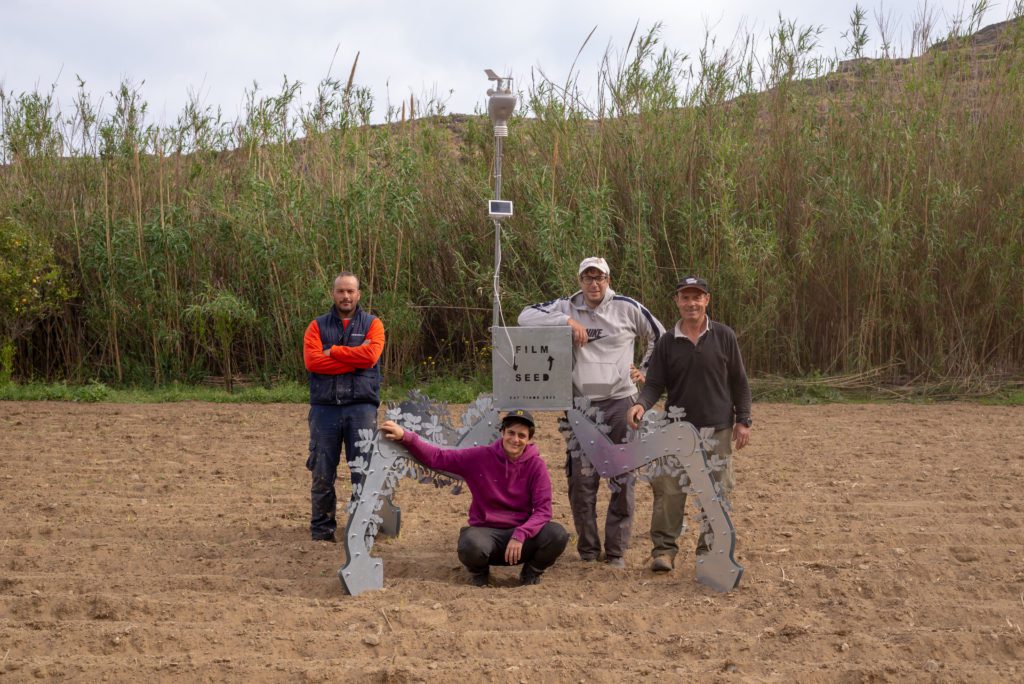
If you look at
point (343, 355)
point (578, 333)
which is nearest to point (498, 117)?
point (578, 333)

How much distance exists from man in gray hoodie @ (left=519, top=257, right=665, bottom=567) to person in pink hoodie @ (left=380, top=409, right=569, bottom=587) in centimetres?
31

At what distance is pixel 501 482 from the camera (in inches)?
199

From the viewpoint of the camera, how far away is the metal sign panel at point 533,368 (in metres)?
4.95

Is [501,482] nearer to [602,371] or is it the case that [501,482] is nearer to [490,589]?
[490,589]

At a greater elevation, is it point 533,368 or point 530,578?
point 533,368

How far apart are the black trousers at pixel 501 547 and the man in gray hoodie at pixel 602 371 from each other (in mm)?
360

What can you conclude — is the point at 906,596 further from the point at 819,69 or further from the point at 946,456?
the point at 819,69

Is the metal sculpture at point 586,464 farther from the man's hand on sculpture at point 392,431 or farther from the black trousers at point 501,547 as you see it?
the black trousers at point 501,547

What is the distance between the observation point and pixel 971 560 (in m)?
5.22

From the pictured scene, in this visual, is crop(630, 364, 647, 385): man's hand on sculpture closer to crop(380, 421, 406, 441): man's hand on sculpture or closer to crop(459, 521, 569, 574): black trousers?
crop(459, 521, 569, 574): black trousers

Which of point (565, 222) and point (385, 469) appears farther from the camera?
point (565, 222)

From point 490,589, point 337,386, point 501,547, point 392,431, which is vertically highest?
point 337,386

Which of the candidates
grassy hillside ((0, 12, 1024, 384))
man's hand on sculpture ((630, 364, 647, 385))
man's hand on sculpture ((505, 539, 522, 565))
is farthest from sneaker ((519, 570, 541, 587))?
grassy hillside ((0, 12, 1024, 384))

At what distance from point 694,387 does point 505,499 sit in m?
1.03
